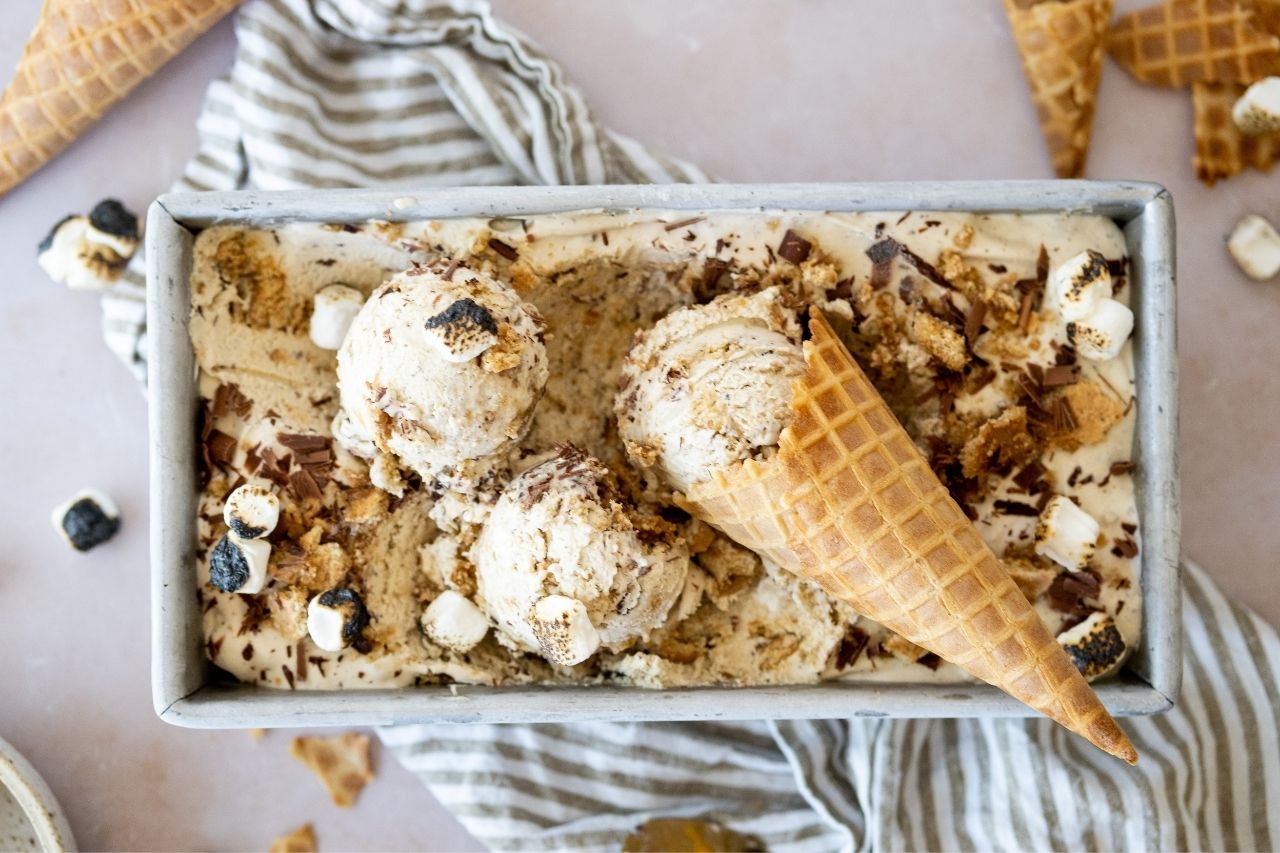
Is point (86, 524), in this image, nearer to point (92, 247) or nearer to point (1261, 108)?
point (92, 247)

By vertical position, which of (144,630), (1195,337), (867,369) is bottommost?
(144,630)

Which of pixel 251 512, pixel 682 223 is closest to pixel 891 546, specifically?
pixel 682 223

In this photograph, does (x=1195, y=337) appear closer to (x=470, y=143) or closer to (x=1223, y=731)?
(x=1223, y=731)

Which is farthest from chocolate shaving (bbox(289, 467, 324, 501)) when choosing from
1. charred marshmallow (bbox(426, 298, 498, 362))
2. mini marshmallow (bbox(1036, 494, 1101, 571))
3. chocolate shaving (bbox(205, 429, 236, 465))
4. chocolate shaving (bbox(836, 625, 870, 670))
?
mini marshmallow (bbox(1036, 494, 1101, 571))

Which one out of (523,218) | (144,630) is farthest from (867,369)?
(144,630)

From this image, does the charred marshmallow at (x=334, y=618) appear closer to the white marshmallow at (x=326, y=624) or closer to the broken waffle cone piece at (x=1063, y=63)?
the white marshmallow at (x=326, y=624)

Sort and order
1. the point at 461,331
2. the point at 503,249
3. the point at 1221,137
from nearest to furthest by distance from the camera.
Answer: the point at 461,331 → the point at 503,249 → the point at 1221,137

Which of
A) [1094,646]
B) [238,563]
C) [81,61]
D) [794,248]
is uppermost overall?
[81,61]
